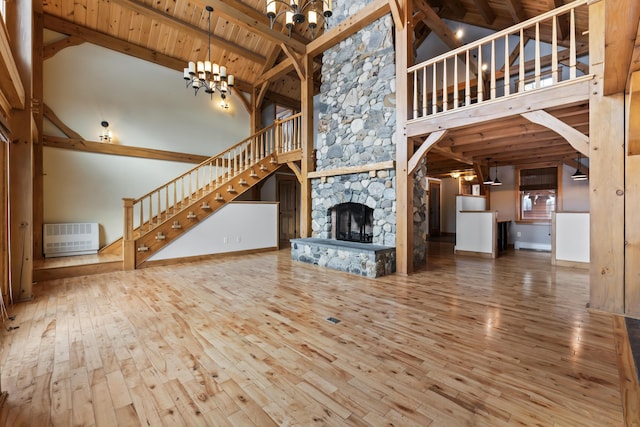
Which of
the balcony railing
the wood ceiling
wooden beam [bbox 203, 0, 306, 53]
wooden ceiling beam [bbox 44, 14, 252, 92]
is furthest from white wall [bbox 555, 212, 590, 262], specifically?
wooden ceiling beam [bbox 44, 14, 252, 92]

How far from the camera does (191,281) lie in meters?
4.18

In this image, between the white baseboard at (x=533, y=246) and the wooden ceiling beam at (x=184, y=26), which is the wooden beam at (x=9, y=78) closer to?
the wooden ceiling beam at (x=184, y=26)

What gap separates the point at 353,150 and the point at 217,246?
12.0ft

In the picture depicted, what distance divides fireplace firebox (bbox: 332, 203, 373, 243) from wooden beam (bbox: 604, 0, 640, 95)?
3.70 metres

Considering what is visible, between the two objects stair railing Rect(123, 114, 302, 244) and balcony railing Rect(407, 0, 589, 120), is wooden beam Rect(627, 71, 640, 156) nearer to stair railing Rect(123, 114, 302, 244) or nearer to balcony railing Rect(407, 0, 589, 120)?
balcony railing Rect(407, 0, 589, 120)

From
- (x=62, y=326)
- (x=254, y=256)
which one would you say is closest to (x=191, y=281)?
(x=62, y=326)

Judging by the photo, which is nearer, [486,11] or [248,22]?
[248,22]

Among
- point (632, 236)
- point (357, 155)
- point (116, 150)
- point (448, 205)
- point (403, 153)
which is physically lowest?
point (632, 236)

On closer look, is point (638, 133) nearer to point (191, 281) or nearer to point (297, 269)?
point (297, 269)

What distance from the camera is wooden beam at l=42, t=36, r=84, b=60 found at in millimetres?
5484

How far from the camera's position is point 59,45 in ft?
18.4

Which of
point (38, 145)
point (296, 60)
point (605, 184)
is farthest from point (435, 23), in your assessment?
point (38, 145)

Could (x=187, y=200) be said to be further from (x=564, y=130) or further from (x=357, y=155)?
(x=564, y=130)

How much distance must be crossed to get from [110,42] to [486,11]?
8517mm
